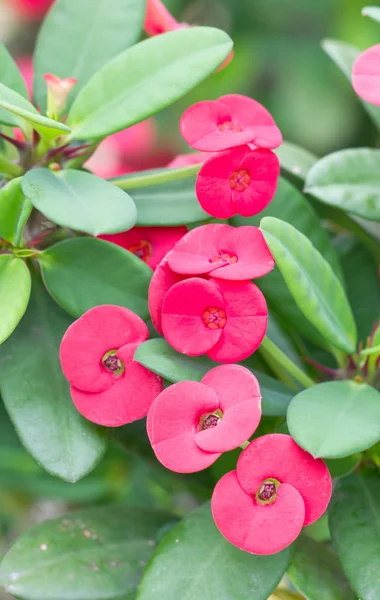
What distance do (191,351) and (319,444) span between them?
14 cm

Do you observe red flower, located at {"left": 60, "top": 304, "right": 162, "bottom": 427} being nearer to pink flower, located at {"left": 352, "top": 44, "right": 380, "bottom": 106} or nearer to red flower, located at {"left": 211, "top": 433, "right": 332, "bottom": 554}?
red flower, located at {"left": 211, "top": 433, "right": 332, "bottom": 554}

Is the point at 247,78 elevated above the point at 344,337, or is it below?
below

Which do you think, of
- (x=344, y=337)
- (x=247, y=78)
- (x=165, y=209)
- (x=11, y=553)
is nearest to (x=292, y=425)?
(x=344, y=337)

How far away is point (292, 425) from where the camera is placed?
64cm

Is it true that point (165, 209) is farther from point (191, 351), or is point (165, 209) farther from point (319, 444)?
point (319, 444)

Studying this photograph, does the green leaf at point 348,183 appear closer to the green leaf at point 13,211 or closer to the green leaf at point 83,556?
the green leaf at point 13,211

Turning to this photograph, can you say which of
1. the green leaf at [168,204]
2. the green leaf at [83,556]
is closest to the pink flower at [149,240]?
the green leaf at [168,204]

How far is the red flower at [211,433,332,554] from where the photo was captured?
63 centimetres

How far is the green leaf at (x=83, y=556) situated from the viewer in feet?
2.67

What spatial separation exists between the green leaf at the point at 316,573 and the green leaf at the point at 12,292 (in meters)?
0.38

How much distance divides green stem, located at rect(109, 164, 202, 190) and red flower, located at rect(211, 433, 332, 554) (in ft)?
0.94

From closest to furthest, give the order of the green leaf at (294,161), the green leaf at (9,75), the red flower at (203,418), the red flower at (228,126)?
the red flower at (203,418) → the red flower at (228,126) → the green leaf at (9,75) → the green leaf at (294,161)

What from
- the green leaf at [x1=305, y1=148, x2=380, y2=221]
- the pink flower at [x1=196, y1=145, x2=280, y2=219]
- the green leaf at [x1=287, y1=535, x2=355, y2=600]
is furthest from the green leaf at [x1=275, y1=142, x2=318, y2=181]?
the green leaf at [x1=287, y1=535, x2=355, y2=600]

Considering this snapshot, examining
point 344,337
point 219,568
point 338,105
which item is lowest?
point 338,105
